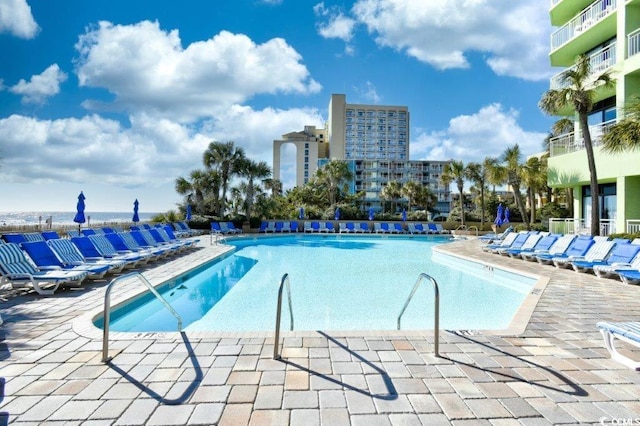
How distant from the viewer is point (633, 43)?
15.7 m

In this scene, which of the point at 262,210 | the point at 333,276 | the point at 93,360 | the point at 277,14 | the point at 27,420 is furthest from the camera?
the point at 262,210

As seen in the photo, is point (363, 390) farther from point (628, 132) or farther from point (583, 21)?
point (583, 21)

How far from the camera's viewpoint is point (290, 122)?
322 ft

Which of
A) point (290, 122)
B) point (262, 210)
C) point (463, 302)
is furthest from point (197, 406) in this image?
point (290, 122)

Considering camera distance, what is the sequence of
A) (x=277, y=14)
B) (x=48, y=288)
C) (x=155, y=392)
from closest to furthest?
(x=155, y=392) → (x=48, y=288) → (x=277, y=14)

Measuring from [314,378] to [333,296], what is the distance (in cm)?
535

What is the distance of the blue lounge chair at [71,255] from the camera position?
8586 mm

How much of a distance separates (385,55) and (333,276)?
1109 inches

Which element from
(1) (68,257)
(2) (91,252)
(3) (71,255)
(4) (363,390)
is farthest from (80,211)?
(4) (363,390)

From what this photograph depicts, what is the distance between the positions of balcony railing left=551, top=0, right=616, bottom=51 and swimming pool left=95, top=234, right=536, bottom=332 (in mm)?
13317

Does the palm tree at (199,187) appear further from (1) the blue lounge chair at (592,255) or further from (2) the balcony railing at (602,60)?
(1) the blue lounge chair at (592,255)

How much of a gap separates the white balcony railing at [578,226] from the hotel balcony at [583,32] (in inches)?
334

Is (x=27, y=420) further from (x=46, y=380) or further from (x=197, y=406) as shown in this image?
(x=197, y=406)

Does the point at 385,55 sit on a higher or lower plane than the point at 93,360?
higher
